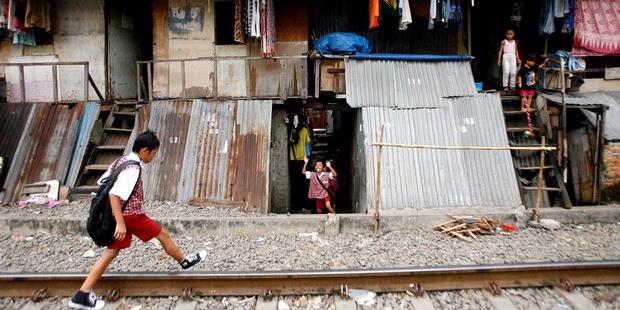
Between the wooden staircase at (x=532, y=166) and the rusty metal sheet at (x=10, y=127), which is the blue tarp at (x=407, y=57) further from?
the rusty metal sheet at (x=10, y=127)

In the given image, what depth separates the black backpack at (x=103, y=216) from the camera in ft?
11.5

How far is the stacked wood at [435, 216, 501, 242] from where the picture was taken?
580 centimetres

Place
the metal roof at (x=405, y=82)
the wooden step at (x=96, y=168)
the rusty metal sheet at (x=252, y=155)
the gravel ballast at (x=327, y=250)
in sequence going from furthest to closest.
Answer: the wooden step at (x=96, y=168) → the metal roof at (x=405, y=82) → the rusty metal sheet at (x=252, y=155) → the gravel ballast at (x=327, y=250)

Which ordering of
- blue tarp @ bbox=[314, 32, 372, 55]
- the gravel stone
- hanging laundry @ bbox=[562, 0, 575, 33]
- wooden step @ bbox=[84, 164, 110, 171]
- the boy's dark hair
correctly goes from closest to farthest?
the boy's dark hair → the gravel stone → wooden step @ bbox=[84, 164, 110, 171] → blue tarp @ bbox=[314, 32, 372, 55] → hanging laundry @ bbox=[562, 0, 575, 33]

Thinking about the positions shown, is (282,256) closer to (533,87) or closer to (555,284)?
(555,284)

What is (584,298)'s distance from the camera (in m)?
3.76

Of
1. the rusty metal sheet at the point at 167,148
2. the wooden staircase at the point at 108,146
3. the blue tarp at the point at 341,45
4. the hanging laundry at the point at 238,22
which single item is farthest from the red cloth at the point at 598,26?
the wooden staircase at the point at 108,146

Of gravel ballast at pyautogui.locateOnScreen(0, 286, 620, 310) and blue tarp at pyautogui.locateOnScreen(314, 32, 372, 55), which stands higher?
blue tarp at pyautogui.locateOnScreen(314, 32, 372, 55)

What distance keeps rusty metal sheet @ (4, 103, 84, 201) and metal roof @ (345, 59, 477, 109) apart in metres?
6.70

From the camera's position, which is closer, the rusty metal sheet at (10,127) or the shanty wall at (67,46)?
the rusty metal sheet at (10,127)

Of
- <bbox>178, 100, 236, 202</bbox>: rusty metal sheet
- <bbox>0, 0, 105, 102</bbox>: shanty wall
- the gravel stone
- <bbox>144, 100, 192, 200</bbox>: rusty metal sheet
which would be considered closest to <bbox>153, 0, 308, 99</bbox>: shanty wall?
<bbox>144, 100, 192, 200</bbox>: rusty metal sheet

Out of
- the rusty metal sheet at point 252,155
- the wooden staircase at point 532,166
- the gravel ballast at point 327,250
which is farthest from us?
the rusty metal sheet at point 252,155

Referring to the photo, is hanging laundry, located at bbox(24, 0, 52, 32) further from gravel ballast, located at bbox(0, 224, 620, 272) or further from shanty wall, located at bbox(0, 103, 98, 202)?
gravel ballast, located at bbox(0, 224, 620, 272)

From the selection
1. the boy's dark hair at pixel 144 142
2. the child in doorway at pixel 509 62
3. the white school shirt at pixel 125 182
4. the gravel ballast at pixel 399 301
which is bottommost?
the gravel ballast at pixel 399 301
